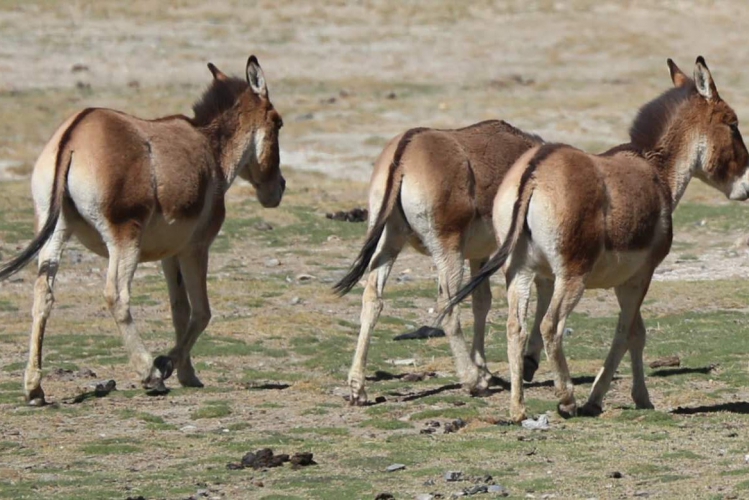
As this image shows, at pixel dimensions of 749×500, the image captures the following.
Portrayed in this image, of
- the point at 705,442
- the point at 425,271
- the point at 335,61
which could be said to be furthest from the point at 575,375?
the point at 335,61

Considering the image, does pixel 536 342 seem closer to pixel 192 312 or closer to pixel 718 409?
pixel 718 409

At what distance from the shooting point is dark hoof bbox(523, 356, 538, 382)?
522 inches

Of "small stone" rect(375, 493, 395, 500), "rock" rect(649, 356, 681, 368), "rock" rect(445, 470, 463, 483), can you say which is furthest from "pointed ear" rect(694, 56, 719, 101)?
"small stone" rect(375, 493, 395, 500)

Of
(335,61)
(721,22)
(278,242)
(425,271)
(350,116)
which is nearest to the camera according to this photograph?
(425,271)

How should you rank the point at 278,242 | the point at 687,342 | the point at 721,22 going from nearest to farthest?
the point at 687,342 → the point at 278,242 → the point at 721,22

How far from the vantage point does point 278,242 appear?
72.8 ft

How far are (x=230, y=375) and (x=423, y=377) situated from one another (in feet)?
6.03

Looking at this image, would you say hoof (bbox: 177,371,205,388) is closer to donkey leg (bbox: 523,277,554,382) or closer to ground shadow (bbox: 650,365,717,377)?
donkey leg (bbox: 523,277,554,382)

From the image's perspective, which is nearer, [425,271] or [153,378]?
[153,378]

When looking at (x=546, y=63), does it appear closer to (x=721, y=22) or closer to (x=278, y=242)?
(x=721, y=22)

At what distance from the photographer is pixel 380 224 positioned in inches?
488

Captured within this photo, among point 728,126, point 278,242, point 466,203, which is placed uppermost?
point 728,126

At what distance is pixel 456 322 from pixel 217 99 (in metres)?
3.20

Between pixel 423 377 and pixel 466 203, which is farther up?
pixel 466 203
